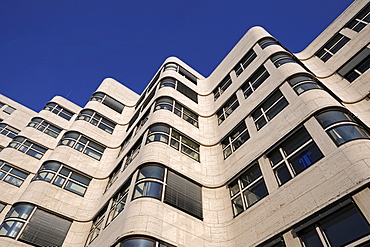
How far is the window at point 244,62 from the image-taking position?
1911 cm

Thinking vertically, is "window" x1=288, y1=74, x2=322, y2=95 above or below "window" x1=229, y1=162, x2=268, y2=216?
above

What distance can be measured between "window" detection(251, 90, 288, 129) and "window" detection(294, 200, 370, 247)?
241 inches

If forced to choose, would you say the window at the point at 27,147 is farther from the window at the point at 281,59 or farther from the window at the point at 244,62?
the window at the point at 281,59

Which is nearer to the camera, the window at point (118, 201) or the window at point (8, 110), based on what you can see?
the window at point (118, 201)

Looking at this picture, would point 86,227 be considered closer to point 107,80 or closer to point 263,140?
point 263,140

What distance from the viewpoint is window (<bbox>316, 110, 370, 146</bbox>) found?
8.94 metres

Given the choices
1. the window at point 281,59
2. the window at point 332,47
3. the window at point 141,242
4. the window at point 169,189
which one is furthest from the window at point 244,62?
the window at point 141,242

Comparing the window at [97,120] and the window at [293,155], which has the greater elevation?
the window at [97,120]

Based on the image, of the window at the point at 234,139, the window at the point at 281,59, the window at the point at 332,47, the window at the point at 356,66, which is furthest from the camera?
the window at the point at 332,47

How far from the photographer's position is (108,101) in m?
25.5

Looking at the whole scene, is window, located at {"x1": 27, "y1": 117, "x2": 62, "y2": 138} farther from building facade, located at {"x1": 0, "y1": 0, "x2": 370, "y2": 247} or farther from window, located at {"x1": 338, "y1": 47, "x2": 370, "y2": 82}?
window, located at {"x1": 338, "y1": 47, "x2": 370, "y2": 82}

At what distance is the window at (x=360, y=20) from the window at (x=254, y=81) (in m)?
8.18

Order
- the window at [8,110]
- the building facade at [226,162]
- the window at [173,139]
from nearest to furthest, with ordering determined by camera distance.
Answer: the building facade at [226,162], the window at [173,139], the window at [8,110]

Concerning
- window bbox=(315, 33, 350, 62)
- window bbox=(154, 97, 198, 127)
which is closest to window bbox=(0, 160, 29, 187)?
window bbox=(154, 97, 198, 127)
